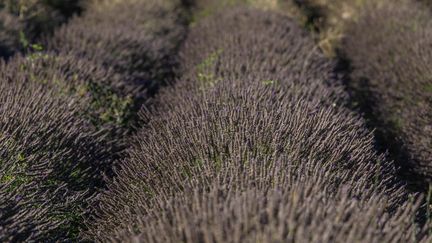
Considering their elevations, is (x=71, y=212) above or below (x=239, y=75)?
Answer: below

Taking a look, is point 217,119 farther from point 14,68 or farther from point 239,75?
point 14,68

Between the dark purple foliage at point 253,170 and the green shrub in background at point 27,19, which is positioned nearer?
the dark purple foliage at point 253,170

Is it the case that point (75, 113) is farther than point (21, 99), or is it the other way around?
point (75, 113)

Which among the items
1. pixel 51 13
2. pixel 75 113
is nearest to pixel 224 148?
pixel 75 113

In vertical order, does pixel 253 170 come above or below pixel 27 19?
above

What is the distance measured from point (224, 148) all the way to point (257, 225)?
1.35 meters

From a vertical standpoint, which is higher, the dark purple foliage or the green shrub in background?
the dark purple foliage

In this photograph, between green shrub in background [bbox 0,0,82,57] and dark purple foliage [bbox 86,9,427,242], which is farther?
green shrub in background [bbox 0,0,82,57]

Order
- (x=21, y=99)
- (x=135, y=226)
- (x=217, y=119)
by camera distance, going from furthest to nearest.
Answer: (x=21, y=99) < (x=217, y=119) < (x=135, y=226)

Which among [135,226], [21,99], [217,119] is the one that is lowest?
[21,99]

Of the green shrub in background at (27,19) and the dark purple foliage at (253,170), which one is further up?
the dark purple foliage at (253,170)

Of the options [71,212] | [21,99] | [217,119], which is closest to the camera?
[71,212]

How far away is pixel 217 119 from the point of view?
430cm

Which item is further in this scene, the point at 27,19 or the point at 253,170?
the point at 27,19
